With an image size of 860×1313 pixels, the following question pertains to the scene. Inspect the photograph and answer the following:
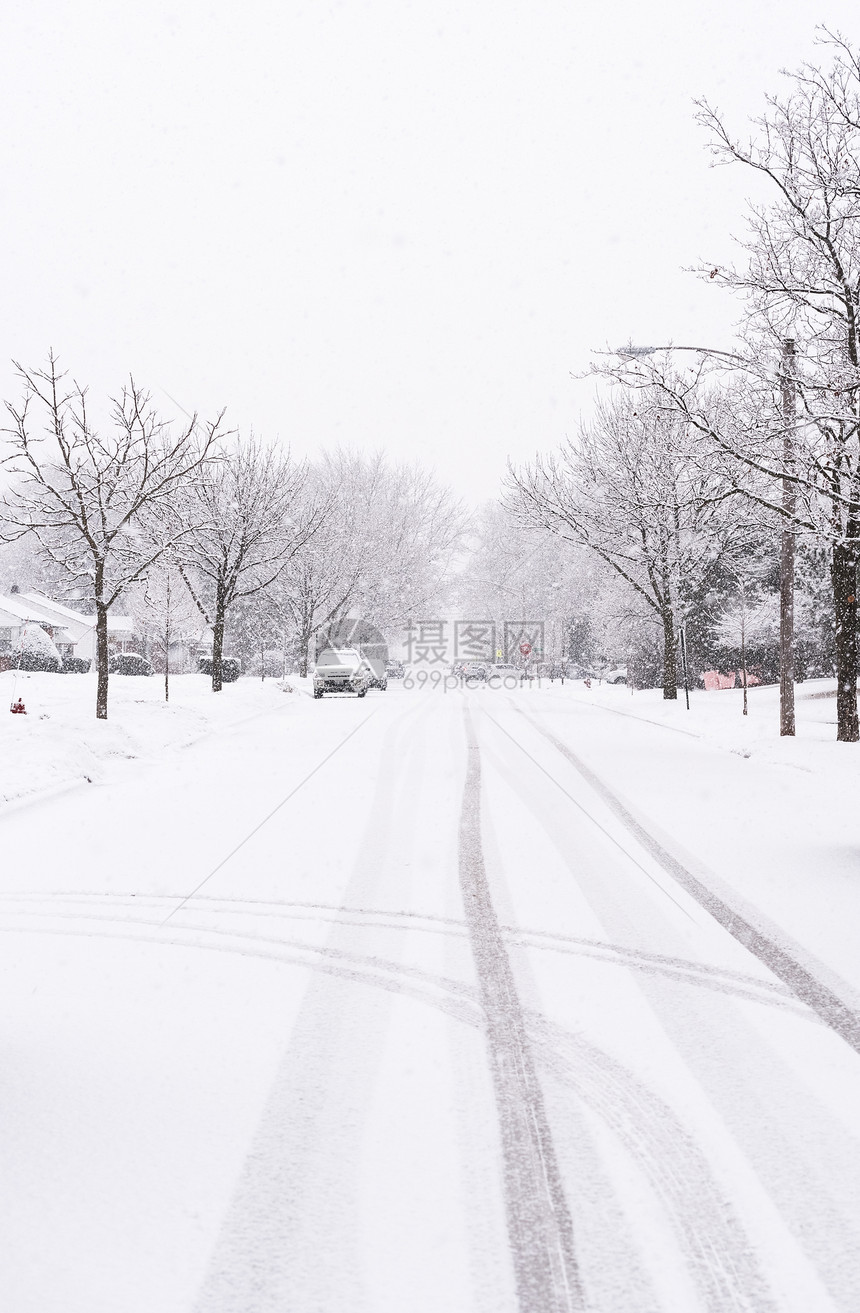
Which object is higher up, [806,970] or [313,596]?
[313,596]

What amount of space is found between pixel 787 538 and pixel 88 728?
12.7m

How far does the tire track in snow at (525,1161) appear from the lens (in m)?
A: 2.61

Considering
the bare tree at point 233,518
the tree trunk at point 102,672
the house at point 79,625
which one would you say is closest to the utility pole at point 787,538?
the tree trunk at point 102,672

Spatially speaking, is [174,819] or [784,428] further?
[784,428]

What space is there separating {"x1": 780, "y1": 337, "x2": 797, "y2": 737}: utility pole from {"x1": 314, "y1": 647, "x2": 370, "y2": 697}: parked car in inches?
789

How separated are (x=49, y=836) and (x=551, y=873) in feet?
15.7

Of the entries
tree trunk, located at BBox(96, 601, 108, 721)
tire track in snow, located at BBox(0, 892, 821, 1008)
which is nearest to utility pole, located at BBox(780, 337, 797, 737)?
tire track in snow, located at BBox(0, 892, 821, 1008)

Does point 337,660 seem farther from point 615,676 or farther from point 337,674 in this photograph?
point 615,676

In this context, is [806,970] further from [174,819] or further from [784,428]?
[784,428]

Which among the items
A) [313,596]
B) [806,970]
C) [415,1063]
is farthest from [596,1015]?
[313,596]

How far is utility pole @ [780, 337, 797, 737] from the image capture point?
15.3 meters

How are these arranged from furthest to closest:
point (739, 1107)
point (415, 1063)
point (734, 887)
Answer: point (734, 887)
point (415, 1063)
point (739, 1107)

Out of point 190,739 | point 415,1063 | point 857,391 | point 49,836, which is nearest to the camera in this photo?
point 415,1063

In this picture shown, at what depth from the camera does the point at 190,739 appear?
17953 mm
